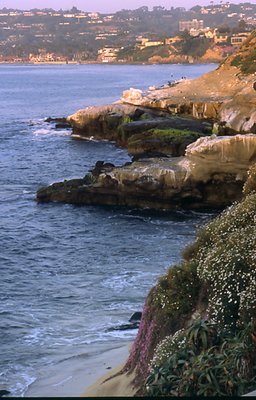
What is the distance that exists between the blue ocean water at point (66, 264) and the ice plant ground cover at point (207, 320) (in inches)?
129

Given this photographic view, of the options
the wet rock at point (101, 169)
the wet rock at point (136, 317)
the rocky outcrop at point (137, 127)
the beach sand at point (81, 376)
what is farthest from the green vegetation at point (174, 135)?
the beach sand at point (81, 376)

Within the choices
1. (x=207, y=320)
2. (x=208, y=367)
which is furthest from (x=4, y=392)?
(x=208, y=367)

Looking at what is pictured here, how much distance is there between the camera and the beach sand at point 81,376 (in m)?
12.9

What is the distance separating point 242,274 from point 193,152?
19.6 m

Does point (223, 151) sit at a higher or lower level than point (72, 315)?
higher

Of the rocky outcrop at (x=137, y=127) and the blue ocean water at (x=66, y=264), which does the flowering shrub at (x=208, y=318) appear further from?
the rocky outcrop at (x=137, y=127)

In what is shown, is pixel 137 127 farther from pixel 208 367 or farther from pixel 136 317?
pixel 208 367

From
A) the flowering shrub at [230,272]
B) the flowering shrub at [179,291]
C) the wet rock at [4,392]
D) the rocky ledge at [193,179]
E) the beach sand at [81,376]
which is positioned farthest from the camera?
the rocky ledge at [193,179]

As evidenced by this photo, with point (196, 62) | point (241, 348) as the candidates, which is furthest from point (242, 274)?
point (196, 62)

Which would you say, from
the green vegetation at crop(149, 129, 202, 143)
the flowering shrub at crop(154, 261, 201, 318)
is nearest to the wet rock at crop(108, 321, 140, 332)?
the flowering shrub at crop(154, 261, 201, 318)

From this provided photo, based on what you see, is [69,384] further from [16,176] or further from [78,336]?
[16,176]

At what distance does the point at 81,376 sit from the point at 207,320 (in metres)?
4.04

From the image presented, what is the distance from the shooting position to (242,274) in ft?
35.5

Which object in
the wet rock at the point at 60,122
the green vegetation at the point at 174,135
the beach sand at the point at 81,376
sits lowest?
the wet rock at the point at 60,122
